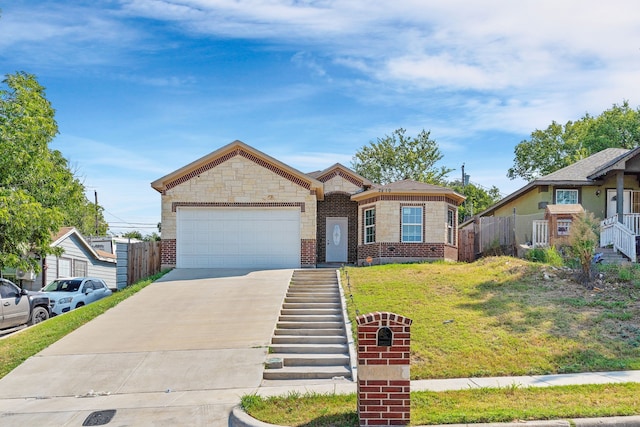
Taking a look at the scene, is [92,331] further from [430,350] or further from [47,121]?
[430,350]

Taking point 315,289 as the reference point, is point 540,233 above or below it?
above

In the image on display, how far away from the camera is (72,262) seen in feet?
101

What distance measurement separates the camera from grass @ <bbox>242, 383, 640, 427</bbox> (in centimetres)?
805

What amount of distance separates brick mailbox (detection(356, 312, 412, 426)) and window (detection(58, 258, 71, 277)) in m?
25.1

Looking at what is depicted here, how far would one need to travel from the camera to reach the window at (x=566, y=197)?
25.4m

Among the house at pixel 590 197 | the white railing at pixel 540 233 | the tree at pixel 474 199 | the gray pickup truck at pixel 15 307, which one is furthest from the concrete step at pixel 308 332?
the tree at pixel 474 199

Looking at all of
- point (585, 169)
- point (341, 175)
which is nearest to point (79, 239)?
point (341, 175)

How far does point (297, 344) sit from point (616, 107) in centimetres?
3834

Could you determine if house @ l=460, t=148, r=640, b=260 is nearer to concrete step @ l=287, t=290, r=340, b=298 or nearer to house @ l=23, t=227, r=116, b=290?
concrete step @ l=287, t=290, r=340, b=298

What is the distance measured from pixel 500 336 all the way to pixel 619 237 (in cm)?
1098

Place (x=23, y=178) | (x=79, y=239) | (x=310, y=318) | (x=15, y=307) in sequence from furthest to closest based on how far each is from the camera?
(x=79, y=239)
(x=15, y=307)
(x=310, y=318)
(x=23, y=178)

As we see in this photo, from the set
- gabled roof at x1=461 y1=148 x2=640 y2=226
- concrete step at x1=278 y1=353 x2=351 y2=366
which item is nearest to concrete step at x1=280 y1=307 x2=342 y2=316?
concrete step at x1=278 y1=353 x2=351 y2=366

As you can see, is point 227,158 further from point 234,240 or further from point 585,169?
point 585,169

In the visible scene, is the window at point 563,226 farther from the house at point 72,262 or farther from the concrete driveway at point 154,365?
the house at point 72,262
